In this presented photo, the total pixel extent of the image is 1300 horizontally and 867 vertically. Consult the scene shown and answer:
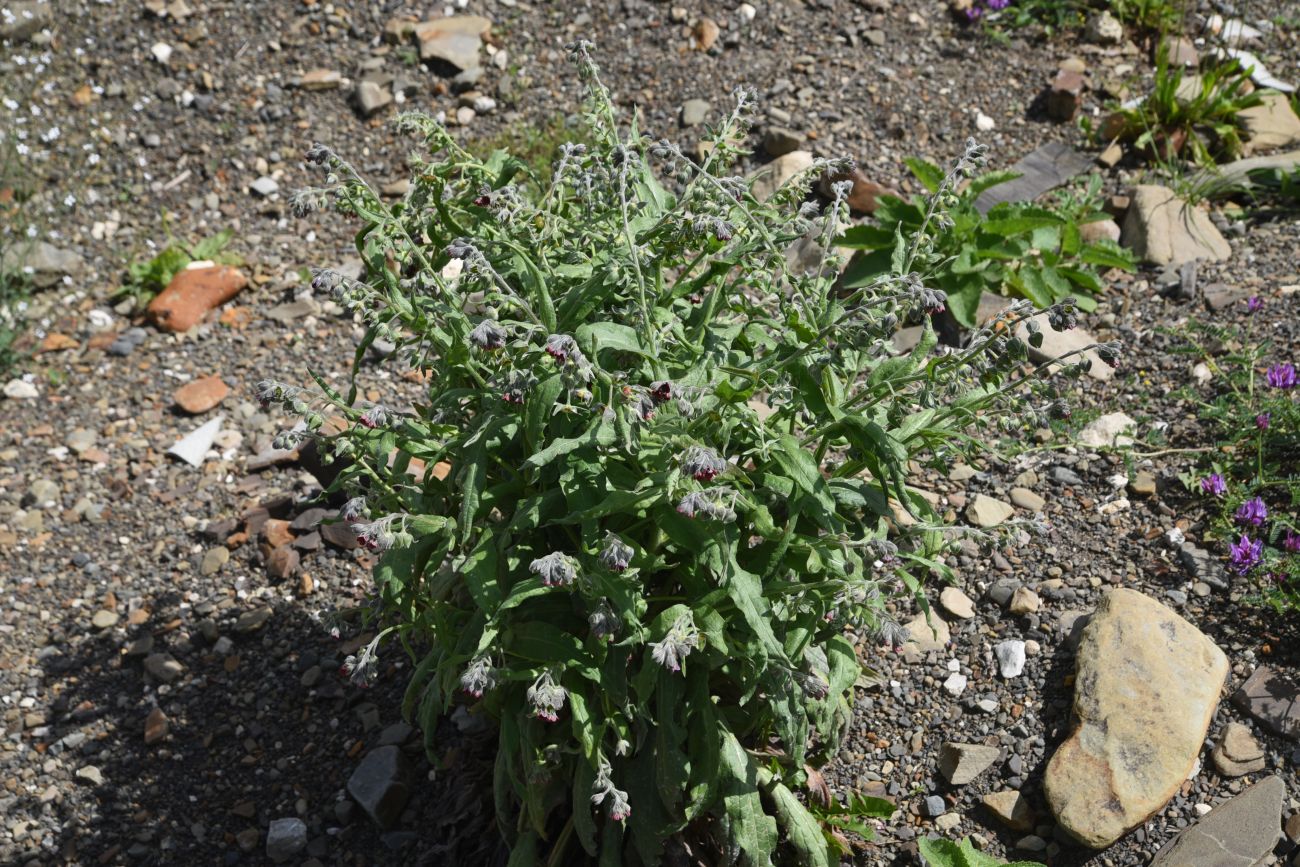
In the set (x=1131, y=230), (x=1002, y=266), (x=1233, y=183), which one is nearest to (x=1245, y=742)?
(x=1002, y=266)

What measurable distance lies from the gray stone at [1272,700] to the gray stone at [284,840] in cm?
286

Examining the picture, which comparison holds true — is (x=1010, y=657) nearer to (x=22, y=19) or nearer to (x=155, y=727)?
(x=155, y=727)

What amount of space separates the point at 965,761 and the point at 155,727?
8.75 feet

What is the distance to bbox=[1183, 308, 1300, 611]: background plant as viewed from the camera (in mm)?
3740

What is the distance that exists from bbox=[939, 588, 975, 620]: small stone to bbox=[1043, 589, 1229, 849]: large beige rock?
15.8 inches

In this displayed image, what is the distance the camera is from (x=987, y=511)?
423 cm

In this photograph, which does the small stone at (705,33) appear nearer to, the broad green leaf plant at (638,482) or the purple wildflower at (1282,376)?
the broad green leaf plant at (638,482)

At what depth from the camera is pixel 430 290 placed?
2916 mm

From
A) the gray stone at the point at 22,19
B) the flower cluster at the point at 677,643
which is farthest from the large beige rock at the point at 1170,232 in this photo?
A: the gray stone at the point at 22,19

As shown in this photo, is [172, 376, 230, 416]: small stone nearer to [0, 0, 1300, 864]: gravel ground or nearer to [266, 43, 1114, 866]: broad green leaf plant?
[0, 0, 1300, 864]: gravel ground

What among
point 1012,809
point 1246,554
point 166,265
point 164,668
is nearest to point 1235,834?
point 1012,809

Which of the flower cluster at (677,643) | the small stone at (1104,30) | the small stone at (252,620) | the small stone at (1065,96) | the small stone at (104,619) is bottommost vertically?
the small stone at (104,619)

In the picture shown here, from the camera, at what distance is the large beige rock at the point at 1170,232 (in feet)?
16.7

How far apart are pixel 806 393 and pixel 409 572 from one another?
104 centimetres
